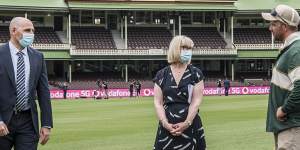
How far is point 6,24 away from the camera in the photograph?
6600 centimetres

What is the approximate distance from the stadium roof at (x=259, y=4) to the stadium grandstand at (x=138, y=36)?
0.39ft

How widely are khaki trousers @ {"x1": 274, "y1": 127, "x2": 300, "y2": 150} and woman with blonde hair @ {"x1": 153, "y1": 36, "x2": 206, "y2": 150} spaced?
1.35m

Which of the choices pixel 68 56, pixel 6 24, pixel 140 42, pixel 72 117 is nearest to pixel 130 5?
pixel 140 42

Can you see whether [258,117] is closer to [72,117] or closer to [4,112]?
[72,117]

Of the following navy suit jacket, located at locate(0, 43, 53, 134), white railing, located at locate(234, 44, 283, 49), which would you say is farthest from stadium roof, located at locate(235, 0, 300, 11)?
navy suit jacket, located at locate(0, 43, 53, 134)

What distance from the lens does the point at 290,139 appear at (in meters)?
6.98

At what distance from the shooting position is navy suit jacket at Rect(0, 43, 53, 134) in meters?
7.79

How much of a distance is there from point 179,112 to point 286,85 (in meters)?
1.63

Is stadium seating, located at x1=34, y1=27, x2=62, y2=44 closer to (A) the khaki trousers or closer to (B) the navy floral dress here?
(B) the navy floral dress

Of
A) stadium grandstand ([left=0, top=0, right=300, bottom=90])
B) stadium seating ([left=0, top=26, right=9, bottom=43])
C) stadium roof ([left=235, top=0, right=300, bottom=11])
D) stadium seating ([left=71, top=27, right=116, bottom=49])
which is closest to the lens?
stadium seating ([left=0, top=26, right=9, bottom=43])

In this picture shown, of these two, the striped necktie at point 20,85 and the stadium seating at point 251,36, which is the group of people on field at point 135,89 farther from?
the striped necktie at point 20,85

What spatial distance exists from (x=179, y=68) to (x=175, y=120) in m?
0.70

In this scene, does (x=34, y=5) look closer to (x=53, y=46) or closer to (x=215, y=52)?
(x=53, y=46)

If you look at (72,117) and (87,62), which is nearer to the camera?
(72,117)
